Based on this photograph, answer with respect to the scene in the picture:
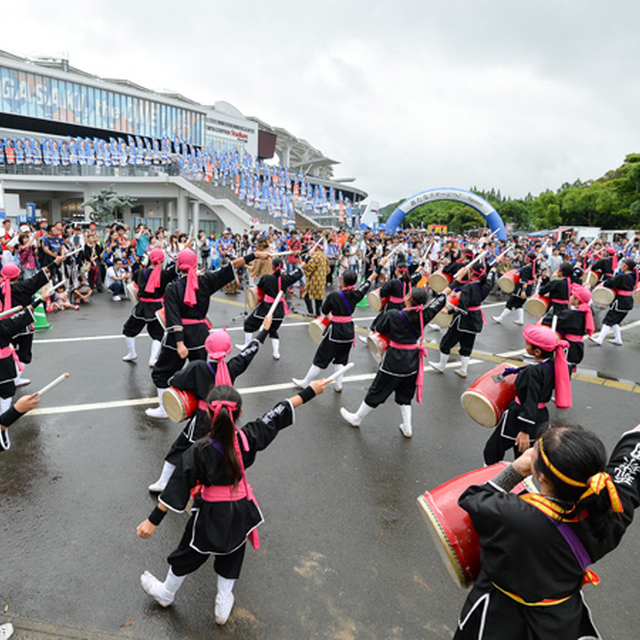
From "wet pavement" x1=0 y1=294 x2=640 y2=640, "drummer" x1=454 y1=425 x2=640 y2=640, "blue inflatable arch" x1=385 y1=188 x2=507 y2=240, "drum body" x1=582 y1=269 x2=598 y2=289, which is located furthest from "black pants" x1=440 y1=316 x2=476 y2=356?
"blue inflatable arch" x1=385 y1=188 x2=507 y2=240

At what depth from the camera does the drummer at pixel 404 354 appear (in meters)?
5.14

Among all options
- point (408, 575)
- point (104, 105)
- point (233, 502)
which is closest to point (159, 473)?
point (233, 502)

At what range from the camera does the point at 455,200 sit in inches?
1065

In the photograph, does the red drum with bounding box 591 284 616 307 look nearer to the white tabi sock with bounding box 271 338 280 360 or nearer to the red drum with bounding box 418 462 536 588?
the white tabi sock with bounding box 271 338 280 360

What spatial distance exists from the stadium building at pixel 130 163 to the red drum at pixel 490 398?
18.4 m

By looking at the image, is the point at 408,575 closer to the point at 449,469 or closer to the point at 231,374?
the point at 449,469

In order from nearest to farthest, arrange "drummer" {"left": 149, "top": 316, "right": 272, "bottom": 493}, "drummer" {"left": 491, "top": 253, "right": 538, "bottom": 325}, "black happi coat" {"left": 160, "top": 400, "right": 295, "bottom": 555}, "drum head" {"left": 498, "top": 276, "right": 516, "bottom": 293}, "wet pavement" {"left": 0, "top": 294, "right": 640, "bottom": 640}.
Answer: "black happi coat" {"left": 160, "top": 400, "right": 295, "bottom": 555} → "wet pavement" {"left": 0, "top": 294, "right": 640, "bottom": 640} → "drummer" {"left": 149, "top": 316, "right": 272, "bottom": 493} → "drum head" {"left": 498, "top": 276, "right": 516, "bottom": 293} → "drummer" {"left": 491, "top": 253, "right": 538, "bottom": 325}

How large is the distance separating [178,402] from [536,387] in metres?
2.83

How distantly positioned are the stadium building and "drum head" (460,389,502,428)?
723 inches

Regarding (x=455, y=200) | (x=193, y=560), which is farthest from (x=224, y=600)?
(x=455, y=200)

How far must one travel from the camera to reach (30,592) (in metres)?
2.89

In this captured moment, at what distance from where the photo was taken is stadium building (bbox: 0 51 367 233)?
31094 millimetres

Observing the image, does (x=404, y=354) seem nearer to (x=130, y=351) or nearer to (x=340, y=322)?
(x=340, y=322)

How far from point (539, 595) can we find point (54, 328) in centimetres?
959
